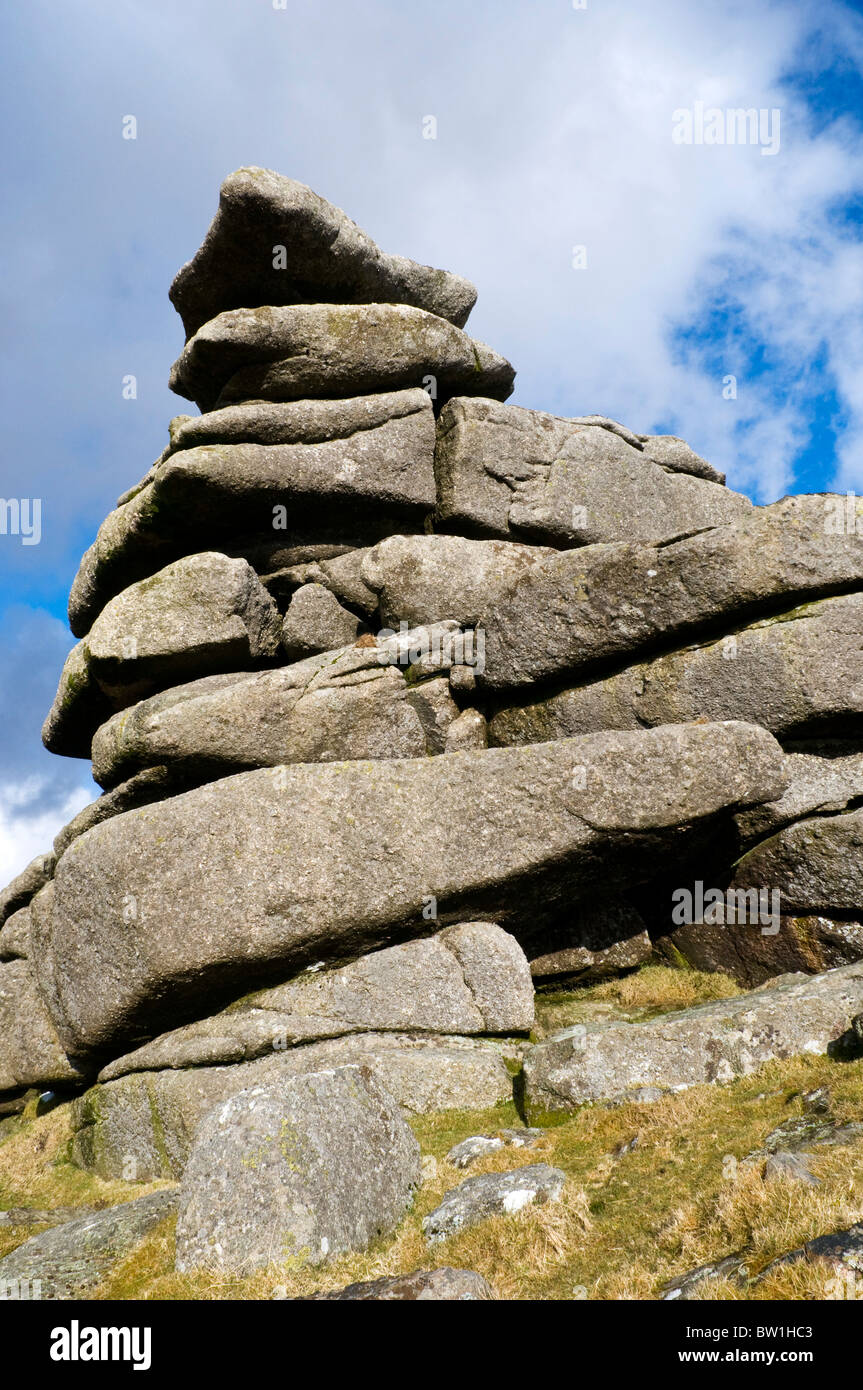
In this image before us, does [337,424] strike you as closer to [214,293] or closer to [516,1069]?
[214,293]

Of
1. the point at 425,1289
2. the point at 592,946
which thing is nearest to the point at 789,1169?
the point at 425,1289

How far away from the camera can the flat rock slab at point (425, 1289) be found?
7965mm

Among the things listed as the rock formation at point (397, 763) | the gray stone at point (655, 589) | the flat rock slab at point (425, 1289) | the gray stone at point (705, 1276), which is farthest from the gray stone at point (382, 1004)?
the gray stone at point (705, 1276)

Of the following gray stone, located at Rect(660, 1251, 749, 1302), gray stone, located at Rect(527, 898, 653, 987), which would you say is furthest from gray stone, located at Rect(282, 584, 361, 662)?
gray stone, located at Rect(660, 1251, 749, 1302)

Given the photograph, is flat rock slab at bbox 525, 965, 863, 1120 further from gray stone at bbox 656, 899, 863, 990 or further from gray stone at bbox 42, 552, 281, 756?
gray stone at bbox 42, 552, 281, 756

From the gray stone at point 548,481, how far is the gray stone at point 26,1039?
1639cm

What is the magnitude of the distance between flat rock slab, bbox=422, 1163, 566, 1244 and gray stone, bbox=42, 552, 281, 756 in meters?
15.4

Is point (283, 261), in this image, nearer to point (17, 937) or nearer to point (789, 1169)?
point (17, 937)

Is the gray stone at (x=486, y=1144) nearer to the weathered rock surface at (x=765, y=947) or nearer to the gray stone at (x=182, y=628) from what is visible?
the weathered rock surface at (x=765, y=947)

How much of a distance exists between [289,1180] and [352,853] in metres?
8.44

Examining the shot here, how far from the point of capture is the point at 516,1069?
16516 mm

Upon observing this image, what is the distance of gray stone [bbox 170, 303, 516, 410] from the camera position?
25.9 metres

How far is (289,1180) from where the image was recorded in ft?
32.9
